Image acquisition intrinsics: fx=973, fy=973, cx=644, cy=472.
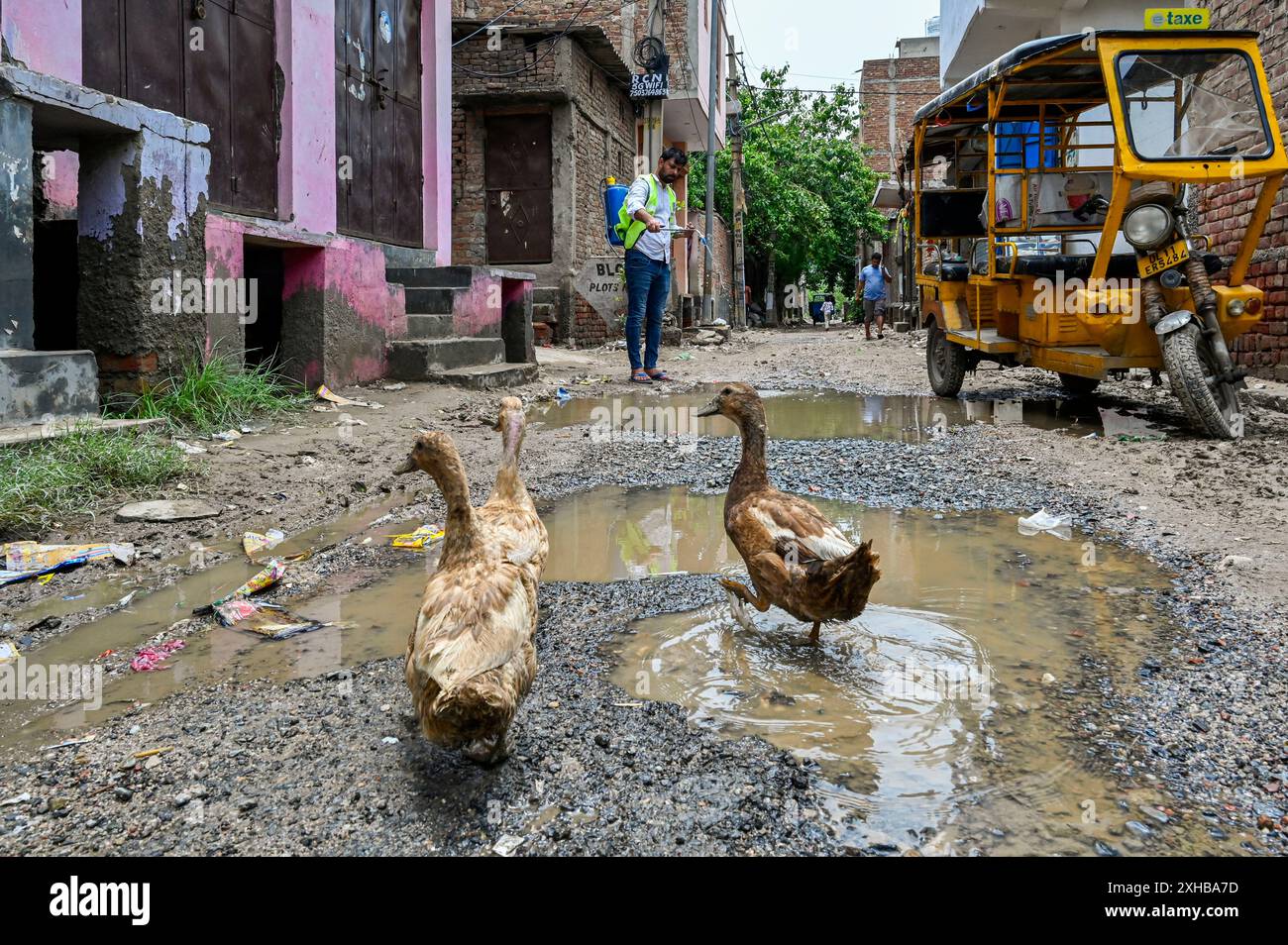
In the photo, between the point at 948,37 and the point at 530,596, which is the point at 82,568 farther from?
the point at 948,37

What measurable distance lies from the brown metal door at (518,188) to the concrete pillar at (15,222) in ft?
40.5

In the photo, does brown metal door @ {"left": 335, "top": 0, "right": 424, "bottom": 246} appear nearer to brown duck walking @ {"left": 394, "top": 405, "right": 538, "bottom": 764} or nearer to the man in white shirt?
the man in white shirt

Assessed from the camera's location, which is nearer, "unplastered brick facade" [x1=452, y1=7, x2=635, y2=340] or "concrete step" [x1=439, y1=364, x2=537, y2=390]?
"concrete step" [x1=439, y1=364, x2=537, y2=390]

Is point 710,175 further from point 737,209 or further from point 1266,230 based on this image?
point 1266,230

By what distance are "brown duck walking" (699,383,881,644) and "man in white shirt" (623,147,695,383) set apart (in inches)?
255

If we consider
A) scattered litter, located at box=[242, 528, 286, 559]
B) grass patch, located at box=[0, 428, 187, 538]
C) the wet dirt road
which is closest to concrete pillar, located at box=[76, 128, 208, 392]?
grass patch, located at box=[0, 428, 187, 538]

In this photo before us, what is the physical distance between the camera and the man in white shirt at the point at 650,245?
9.78 meters

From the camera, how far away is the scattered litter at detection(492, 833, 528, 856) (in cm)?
190

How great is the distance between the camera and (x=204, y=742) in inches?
93.7

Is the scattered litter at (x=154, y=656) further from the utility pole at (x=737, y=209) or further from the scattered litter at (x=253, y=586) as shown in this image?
the utility pole at (x=737, y=209)

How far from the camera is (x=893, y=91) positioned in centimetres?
4247

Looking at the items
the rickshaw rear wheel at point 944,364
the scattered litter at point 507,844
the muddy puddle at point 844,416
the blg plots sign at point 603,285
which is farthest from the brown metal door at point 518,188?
the scattered litter at point 507,844

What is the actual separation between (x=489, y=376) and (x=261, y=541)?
4938 millimetres
